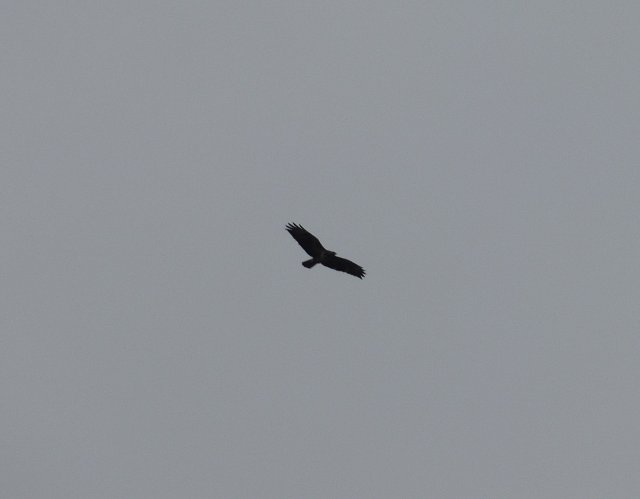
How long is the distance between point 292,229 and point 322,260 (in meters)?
1.93

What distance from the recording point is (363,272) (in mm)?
67750

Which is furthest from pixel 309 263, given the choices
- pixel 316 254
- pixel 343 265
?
pixel 343 265

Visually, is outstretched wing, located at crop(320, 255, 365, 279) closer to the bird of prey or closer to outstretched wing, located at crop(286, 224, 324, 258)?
the bird of prey

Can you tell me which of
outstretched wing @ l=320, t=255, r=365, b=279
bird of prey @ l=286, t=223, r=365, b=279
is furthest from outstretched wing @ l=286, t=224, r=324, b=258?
outstretched wing @ l=320, t=255, r=365, b=279

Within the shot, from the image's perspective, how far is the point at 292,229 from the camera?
65.9 metres

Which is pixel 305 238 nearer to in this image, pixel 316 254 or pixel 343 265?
pixel 316 254

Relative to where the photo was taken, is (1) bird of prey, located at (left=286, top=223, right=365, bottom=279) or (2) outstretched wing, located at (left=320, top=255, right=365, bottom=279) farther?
(2) outstretched wing, located at (left=320, top=255, right=365, bottom=279)

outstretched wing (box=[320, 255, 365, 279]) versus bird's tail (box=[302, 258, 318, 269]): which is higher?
outstretched wing (box=[320, 255, 365, 279])

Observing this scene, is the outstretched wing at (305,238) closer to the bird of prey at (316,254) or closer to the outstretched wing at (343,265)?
the bird of prey at (316,254)

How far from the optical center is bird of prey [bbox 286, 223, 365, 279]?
65.8 m

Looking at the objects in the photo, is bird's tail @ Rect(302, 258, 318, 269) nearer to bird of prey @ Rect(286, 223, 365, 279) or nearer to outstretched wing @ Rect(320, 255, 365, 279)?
bird of prey @ Rect(286, 223, 365, 279)

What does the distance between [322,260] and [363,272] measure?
81.7 inches

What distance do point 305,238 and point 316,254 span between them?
93 centimetres

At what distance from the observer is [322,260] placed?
219ft
